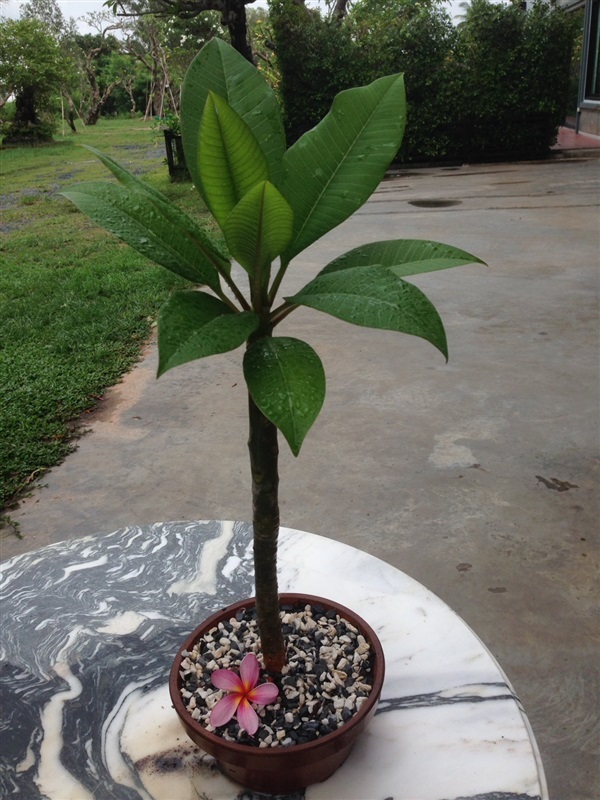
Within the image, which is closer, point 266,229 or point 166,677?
point 266,229

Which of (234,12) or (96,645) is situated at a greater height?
(234,12)

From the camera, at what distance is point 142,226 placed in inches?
28.0

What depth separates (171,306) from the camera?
626 mm

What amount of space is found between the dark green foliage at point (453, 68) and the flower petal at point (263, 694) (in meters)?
10.1

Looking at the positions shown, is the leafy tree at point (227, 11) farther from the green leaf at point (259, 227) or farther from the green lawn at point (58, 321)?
the green leaf at point (259, 227)

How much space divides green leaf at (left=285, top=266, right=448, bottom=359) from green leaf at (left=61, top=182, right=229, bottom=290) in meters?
0.12

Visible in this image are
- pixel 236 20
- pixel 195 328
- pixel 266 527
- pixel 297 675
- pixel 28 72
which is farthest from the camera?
pixel 28 72

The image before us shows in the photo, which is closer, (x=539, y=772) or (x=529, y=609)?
(x=539, y=772)

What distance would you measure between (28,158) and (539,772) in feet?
50.1

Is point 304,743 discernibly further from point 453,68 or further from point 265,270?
point 453,68

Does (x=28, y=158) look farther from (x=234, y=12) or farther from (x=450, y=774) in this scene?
(x=450, y=774)

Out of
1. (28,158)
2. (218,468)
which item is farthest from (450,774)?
(28,158)

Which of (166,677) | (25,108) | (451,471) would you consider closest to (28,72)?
(25,108)

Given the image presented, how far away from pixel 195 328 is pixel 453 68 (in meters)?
10.6
